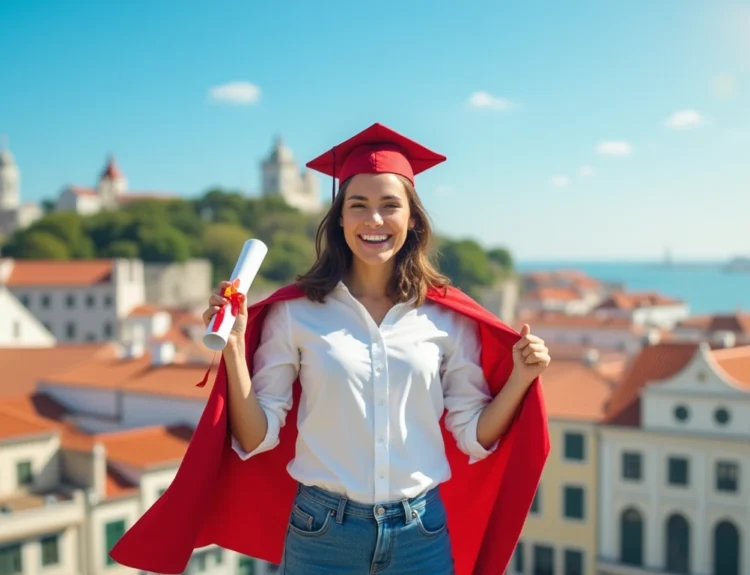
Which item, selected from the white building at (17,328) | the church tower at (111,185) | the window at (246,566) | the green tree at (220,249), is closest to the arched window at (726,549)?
the window at (246,566)

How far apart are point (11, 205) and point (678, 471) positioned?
254 feet

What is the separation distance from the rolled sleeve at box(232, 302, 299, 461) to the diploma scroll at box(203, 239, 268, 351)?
18 centimetres

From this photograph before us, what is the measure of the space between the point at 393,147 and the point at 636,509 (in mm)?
19716

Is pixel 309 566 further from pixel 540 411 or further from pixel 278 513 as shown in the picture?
pixel 540 411

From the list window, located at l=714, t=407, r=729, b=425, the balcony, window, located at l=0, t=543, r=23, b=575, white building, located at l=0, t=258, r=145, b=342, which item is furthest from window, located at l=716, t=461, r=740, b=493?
white building, located at l=0, t=258, r=145, b=342

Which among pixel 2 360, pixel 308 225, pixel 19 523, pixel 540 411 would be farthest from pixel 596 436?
pixel 308 225

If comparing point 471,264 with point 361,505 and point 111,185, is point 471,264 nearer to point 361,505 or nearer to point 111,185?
point 111,185

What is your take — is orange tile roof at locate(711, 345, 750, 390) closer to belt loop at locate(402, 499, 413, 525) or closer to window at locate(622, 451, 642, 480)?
window at locate(622, 451, 642, 480)

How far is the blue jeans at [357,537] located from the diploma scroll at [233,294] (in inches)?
23.1


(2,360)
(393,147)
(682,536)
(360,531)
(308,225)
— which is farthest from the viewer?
(308,225)

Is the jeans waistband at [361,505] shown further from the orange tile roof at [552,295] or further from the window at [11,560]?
the orange tile roof at [552,295]

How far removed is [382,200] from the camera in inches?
110

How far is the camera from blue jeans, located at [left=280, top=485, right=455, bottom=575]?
2658 millimetres

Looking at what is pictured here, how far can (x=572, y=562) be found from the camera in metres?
21.5
